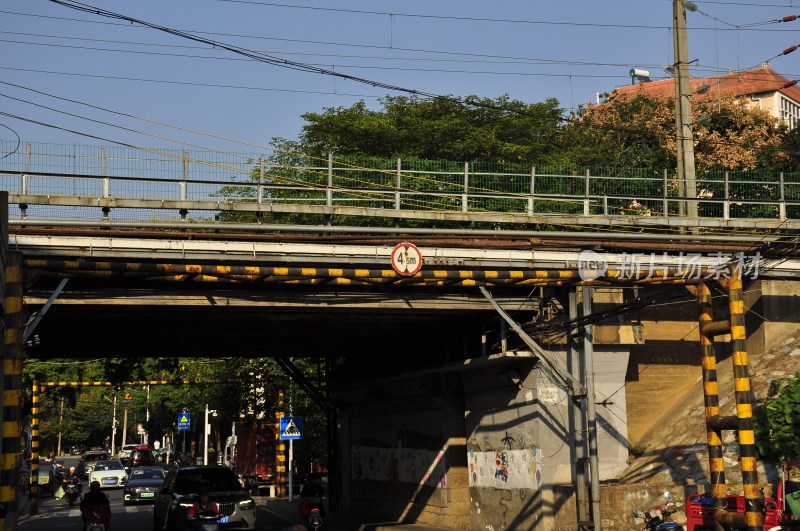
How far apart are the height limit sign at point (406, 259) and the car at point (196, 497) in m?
8.10

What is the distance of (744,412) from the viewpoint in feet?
58.3

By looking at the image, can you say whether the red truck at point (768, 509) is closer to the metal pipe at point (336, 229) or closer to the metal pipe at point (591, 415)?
the metal pipe at point (591, 415)

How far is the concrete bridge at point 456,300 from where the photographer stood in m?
19.6

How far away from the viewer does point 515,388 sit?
76.5ft

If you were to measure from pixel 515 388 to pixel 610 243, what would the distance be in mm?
4127

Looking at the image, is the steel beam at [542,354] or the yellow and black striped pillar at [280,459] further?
the yellow and black striped pillar at [280,459]

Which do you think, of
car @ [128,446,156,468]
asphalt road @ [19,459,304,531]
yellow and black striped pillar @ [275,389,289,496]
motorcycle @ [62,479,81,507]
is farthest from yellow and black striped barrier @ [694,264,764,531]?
car @ [128,446,156,468]

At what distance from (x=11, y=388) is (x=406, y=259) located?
25.2 feet

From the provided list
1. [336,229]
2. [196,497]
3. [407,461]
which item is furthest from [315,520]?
[336,229]

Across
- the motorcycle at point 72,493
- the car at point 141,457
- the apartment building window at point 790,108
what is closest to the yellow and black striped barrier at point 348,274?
the motorcycle at point 72,493

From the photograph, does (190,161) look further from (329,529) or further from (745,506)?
(745,506)

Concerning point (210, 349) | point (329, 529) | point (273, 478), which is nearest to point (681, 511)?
point (329, 529)

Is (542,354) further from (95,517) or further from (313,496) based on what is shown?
(95,517)

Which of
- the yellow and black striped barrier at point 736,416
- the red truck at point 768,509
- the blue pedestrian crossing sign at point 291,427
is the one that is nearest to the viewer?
the red truck at point 768,509
